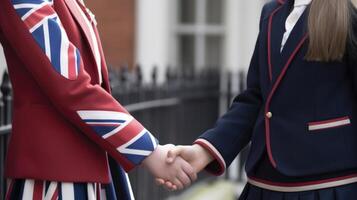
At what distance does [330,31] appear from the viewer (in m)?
2.68

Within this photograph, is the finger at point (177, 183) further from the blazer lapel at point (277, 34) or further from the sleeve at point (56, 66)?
the blazer lapel at point (277, 34)

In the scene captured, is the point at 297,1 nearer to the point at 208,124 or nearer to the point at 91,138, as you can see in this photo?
the point at 91,138

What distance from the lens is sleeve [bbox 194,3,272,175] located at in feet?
9.72

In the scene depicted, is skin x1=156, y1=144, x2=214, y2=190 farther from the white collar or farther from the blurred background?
the blurred background

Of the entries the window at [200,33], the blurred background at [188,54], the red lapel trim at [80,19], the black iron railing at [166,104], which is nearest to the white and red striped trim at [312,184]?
the red lapel trim at [80,19]

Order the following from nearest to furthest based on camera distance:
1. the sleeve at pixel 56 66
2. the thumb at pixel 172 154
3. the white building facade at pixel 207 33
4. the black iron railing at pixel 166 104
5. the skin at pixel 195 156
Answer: the sleeve at pixel 56 66
the thumb at pixel 172 154
the skin at pixel 195 156
the black iron railing at pixel 166 104
the white building facade at pixel 207 33

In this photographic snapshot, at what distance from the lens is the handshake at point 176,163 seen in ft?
8.46

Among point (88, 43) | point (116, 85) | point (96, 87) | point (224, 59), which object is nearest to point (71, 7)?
point (88, 43)

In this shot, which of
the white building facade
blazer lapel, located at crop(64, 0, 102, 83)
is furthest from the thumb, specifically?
the white building facade

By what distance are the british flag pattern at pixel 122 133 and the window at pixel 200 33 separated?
256 inches

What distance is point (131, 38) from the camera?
8.47 metres

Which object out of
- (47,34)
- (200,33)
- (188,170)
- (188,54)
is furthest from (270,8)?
(188,54)

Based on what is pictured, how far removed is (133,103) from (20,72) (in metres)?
2.56

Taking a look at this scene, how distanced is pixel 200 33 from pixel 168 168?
21.2ft
